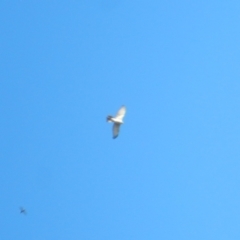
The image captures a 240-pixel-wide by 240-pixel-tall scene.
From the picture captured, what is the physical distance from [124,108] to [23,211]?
11.5 meters

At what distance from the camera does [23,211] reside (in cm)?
5338

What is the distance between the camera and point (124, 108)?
46594mm

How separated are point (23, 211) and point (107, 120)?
11.4 metres

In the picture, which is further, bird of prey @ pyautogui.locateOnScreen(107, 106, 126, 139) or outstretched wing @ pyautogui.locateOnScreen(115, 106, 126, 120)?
outstretched wing @ pyautogui.locateOnScreen(115, 106, 126, 120)

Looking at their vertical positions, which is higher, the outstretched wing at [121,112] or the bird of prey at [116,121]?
the outstretched wing at [121,112]

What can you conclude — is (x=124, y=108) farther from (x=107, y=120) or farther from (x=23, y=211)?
(x=23, y=211)

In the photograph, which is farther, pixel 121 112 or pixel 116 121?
pixel 121 112

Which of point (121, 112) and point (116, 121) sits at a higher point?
point (121, 112)

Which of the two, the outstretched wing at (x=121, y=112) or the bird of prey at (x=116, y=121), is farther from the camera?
the outstretched wing at (x=121, y=112)

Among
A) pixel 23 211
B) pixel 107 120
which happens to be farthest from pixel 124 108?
pixel 23 211

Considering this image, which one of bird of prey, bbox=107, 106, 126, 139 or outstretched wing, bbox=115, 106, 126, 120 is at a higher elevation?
outstretched wing, bbox=115, 106, 126, 120

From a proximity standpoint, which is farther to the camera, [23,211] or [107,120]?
[23,211]
